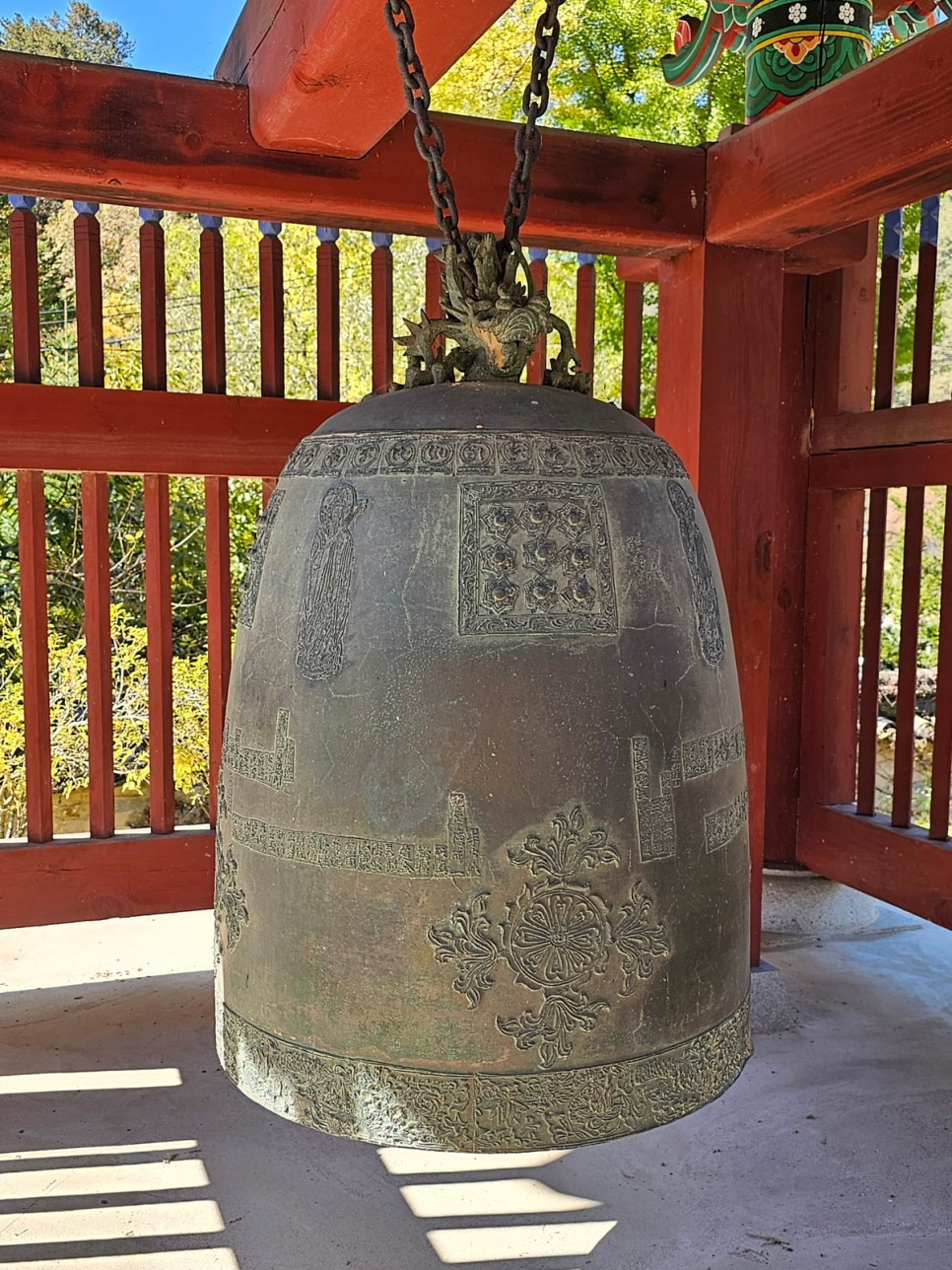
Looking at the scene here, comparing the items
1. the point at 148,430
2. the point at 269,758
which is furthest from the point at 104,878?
the point at 269,758

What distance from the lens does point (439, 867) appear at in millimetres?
1208

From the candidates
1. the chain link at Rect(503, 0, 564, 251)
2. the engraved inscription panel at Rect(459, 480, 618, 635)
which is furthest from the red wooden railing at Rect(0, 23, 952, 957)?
the engraved inscription panel at Rect(459, 480, 618, 635)

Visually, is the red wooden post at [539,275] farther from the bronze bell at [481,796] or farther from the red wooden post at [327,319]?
the bronze bell at [481,796]

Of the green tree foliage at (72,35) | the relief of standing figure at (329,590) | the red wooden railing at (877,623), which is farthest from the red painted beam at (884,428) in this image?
the green tree foliage at (72,35)

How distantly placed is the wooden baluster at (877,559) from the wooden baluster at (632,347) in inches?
44.0

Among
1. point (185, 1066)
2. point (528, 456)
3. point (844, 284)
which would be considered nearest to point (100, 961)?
point (185, 1066)

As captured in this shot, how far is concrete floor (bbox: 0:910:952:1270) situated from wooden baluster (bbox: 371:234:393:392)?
2.30 m

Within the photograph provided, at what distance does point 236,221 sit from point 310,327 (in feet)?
4.82

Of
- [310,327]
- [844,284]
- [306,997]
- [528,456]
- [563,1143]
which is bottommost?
[563,1143]

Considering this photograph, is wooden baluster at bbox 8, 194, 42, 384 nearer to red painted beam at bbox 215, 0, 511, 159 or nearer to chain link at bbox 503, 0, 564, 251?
red painted beam at bbox 215, 0, 511, 159

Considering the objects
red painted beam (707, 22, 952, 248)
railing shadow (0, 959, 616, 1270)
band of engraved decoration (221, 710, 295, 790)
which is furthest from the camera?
railing shadow (0, 959, 616, 1270)

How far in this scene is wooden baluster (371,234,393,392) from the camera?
398 centimetres

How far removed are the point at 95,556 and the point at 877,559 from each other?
118 inches

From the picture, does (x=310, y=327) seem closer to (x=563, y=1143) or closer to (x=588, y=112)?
(x=588, y=112)
